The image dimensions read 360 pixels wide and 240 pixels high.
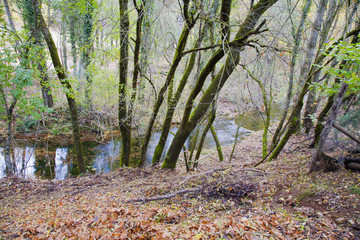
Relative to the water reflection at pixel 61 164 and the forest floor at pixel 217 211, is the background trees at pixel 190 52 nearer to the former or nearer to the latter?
the forest floor at pixel 217 211

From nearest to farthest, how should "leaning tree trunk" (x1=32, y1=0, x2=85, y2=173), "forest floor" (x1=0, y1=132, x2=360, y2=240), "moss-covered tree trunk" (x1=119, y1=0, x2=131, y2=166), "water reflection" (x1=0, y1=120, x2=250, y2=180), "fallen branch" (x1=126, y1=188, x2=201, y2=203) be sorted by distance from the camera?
"forest floor" (x1=0, y1=132, x2=360, y2=240) < "fallen branch" (x1=126, y1=188, x2=201, y2=203) < "moss-covered tree trunk" (x1=119, y1=0, x2=131, y2=166) < "leaning tree trunk" (x1=32, y1=0, x2=85, y2=173) < "water reflection" (x1=0, y1=120, x2=250, y2=180)

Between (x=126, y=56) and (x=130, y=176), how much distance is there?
345 cm

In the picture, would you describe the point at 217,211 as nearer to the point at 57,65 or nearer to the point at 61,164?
the point at 57,65

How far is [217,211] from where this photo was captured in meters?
2.79

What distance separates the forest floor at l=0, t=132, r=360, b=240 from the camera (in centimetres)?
214

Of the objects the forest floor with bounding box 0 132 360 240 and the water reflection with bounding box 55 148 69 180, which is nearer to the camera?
the forest floor with bounding box 0 132 360 240

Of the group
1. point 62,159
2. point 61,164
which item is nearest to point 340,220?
point 61,164

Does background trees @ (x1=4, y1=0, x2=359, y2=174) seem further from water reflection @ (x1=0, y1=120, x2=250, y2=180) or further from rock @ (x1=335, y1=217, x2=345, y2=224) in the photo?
water reflection @ (x1=0, y1=120, x2=250, y2=180)

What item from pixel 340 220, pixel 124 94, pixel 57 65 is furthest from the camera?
pixel 124 94

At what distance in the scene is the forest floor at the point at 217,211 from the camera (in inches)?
84.2

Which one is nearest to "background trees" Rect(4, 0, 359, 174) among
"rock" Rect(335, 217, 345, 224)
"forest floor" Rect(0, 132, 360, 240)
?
"forest floor" Rect(0, 132, 360, 240)

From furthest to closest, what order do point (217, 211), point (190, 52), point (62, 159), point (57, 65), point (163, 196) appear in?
1. point (62, 159)
2. point (57, 65)
3. point (190, 52)
4. point (163, 196)
5. point (217, 211)

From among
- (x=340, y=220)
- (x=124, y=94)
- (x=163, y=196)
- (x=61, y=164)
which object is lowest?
(x=61, y=164)

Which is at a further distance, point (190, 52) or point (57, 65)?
point (57, 65)
